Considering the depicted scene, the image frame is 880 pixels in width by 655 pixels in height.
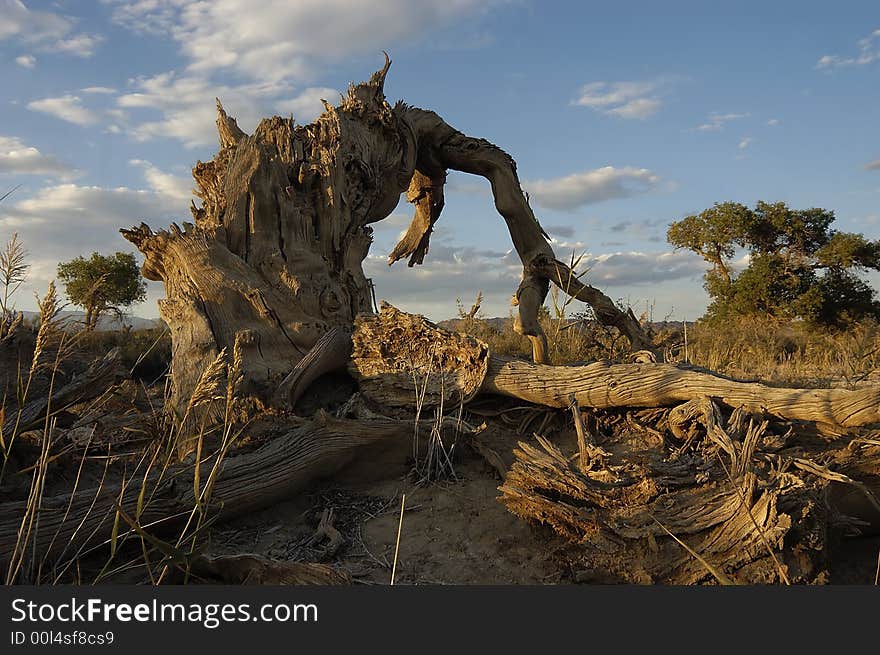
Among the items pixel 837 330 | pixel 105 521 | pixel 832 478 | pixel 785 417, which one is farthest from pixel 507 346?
pixel 837 330

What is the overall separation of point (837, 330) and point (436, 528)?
16.8 metres

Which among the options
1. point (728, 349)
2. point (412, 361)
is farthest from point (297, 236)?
point (728, 349)

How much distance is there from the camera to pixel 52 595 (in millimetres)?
2195

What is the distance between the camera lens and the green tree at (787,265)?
16969 mm

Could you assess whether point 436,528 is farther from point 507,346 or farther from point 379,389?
point 507,346

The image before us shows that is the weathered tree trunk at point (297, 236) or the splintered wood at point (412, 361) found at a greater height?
the weathered tree trunk at point (297, 236)

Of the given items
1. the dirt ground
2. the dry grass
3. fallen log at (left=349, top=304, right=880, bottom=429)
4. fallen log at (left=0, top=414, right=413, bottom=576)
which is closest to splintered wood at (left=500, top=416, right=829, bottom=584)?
the dirt ground

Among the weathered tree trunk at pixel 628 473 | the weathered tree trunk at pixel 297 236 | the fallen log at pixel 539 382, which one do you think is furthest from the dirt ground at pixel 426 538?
the weathered tree trunk at pixel 297 236

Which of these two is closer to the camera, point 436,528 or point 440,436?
point 436,528

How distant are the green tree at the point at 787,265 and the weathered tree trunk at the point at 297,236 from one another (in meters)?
12.7

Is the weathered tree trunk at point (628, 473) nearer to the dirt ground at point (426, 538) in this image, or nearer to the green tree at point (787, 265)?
the dirt ground at point (426, 538)

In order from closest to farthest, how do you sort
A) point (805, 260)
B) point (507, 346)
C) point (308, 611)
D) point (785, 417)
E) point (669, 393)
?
point (308, 611) < point (785, 417) < point (669, 393) < point (507, 346) < point (805, 260)

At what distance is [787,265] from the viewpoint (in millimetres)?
17984

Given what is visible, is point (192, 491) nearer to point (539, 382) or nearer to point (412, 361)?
point (412, 361)
